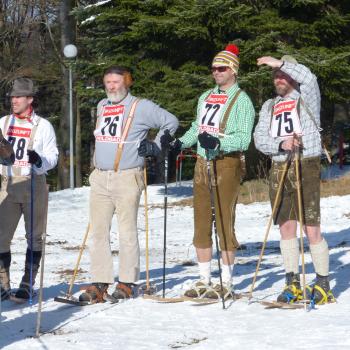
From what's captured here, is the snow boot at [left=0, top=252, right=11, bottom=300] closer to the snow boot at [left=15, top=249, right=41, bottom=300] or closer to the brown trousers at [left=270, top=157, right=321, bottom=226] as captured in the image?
the snow boot at [left=15, top=249, right=41, bottom=300]

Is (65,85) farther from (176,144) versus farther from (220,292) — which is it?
(220,292)

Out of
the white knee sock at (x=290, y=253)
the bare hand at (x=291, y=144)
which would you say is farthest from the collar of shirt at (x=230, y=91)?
the white knee sock at (x=290, y=253)

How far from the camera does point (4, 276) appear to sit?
7.59 meters

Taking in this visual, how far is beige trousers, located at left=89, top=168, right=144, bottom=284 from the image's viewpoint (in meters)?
7.42

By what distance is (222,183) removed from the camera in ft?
23.8

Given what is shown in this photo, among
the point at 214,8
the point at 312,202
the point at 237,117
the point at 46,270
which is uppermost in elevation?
the point at 214,8

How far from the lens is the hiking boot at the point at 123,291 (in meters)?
7.42

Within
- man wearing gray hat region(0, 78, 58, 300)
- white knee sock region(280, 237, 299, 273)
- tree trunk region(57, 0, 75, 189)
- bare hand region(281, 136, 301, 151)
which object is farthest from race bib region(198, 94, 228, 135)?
tree trunk region(57, 0, 75, 189)

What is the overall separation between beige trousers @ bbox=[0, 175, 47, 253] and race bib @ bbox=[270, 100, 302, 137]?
203 cm

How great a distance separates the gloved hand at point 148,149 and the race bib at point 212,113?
441mm

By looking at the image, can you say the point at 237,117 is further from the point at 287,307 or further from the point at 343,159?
the point at 343,159

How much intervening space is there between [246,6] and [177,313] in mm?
11898

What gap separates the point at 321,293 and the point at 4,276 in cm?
268

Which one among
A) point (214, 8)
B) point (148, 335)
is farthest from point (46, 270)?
point (214, 8)
